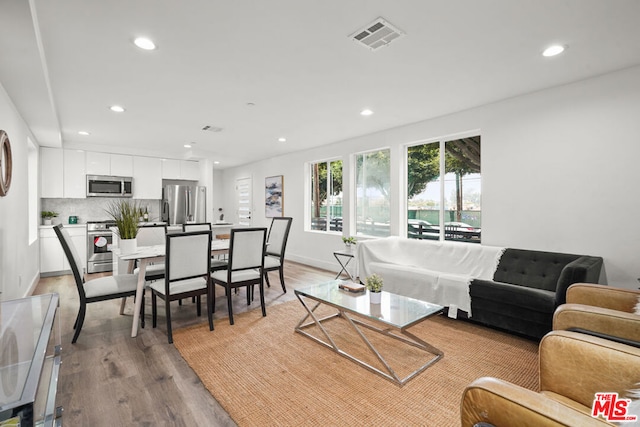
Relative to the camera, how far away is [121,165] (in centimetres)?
653

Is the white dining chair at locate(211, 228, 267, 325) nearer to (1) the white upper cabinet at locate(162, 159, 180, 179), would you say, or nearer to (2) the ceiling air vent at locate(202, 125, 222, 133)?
(2) the ceiling air vent at locate(202, 125, 222, 133)

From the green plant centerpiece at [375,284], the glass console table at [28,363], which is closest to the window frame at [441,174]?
the green plant centerpiece at [375,284]

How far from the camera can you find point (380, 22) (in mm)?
2104

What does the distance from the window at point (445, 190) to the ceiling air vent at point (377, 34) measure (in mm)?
2385

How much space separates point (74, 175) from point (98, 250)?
62.7 inches

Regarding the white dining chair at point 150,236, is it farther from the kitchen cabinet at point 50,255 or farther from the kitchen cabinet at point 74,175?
the kitchen cabinet at point 74,175

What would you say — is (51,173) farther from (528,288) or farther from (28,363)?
(528,288)

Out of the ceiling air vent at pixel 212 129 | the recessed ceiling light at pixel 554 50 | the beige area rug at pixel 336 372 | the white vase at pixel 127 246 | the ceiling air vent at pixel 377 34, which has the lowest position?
the beige area rug at pixel 336 372

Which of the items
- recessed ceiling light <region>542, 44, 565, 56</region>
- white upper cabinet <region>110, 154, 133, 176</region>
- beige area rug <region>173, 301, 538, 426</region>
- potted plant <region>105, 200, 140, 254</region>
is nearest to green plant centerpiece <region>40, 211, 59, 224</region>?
white upper cabinet <region>110, 154, 133, 176</region>

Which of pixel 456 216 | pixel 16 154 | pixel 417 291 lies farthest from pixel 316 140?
pixel 16 154

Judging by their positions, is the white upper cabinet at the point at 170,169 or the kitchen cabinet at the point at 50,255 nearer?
the kitchen cabinet at the point at 50,255

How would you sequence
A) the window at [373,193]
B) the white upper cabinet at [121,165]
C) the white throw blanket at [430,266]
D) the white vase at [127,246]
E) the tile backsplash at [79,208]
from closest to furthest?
the white vase at [127,246]
the white throw blanket at [430,266]
the window at [373,193]
the tile backsplash at [79,208]
the white upper cabinet at [121,165]

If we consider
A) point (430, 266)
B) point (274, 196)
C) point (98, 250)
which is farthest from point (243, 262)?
point (98, 250)

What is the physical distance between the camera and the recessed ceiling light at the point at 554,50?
245 centimetres
